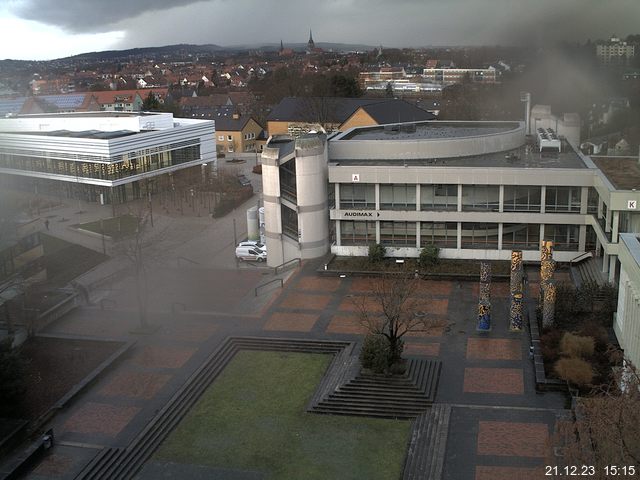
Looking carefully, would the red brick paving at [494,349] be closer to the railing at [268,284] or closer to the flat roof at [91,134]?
the railing at [268,284]

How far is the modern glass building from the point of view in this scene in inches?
1531

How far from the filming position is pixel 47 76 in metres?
98.4

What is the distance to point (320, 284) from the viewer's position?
76.3 feet

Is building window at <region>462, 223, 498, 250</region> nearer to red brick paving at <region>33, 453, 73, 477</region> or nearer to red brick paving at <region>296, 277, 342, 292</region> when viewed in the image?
red brick paving at <region>296, 277, 342, 292</region>

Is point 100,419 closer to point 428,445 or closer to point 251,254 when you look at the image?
point 428,445

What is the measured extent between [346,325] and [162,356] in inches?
195

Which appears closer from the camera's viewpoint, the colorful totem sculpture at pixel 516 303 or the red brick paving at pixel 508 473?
the red brick paving at pixel 508 473

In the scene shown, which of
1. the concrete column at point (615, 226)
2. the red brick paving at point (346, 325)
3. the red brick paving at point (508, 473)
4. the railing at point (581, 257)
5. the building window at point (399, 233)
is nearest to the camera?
the red brick paving at point (508, 473)

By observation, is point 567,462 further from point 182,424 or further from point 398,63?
point 398,63

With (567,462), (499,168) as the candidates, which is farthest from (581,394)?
(499,168)

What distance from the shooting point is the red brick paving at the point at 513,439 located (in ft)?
43.2

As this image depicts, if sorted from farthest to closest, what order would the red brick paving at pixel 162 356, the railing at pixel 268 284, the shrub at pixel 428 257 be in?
1. the shrub at pixel 428 257
2. the railing at pixel 268 284
3. the red brick paving at pixel 162 356

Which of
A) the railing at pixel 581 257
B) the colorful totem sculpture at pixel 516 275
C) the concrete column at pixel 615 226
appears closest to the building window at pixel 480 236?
the railing at pixel 581 257

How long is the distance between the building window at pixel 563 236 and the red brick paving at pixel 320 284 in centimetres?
733
